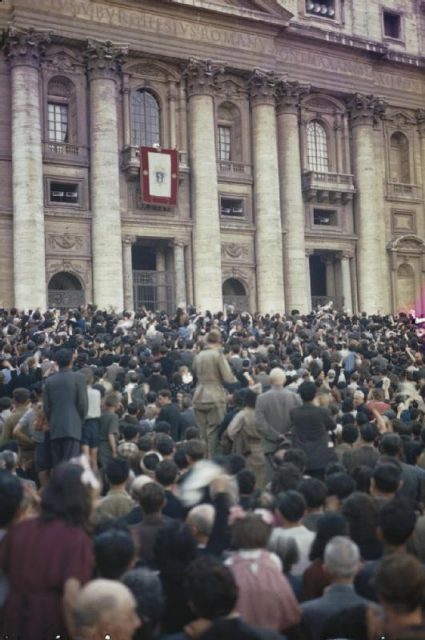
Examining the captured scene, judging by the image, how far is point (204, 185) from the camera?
34062 millimetres

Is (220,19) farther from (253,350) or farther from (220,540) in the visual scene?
(220,540)

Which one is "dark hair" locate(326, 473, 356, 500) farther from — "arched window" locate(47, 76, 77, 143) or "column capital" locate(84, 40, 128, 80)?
"column capital" locate(84, 40, 128, 80)

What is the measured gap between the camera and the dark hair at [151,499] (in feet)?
19.6

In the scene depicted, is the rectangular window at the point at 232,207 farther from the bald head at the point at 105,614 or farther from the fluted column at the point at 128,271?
the bald head at the point at 105,614

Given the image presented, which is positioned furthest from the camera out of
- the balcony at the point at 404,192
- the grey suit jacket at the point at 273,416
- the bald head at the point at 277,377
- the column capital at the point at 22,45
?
the balcony at the point at 404,192

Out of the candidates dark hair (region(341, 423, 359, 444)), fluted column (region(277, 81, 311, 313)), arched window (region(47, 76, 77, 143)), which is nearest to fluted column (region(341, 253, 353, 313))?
fluted column (region(277, 81, 311, 313))

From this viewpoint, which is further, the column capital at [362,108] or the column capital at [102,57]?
the column capital at [362,108]

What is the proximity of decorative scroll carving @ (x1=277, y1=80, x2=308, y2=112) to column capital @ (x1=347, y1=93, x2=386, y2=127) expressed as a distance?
3.39 metres

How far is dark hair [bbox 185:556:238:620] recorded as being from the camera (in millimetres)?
3998

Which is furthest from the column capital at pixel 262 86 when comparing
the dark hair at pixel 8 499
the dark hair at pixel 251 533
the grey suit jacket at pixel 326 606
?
the grey suit jacket at pixel 326 606

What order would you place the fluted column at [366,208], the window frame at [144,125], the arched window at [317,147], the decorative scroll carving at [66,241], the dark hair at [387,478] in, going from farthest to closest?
the fluted column at [366,208]
the arched window at [317,147]
the window frame at [144,125]
the decorative scroll carving at [66,241]
the dark hair at [387,478]

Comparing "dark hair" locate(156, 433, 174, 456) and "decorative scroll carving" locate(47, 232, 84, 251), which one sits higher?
"decorative scroll carving" locate(47, 232, 84, 251)

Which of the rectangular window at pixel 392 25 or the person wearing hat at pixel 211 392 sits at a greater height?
the rectangular window at pixel 392 25

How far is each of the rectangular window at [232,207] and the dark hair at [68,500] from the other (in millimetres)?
31687
